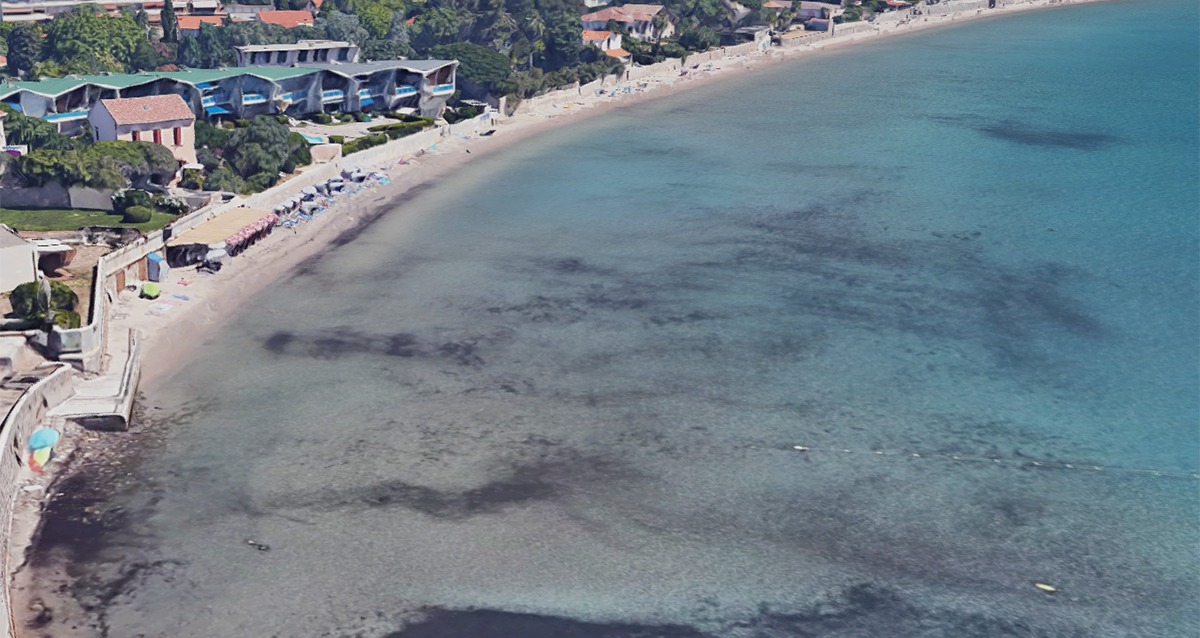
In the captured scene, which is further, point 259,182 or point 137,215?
point 259,182

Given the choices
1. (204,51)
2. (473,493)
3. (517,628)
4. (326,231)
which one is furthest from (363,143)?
(517,628)

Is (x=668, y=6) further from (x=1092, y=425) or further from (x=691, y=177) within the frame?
(x=1092, y=425)

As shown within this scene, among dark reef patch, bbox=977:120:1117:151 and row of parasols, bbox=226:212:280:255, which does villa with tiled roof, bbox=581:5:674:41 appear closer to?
dark reef patch, bbox=977:120:1117:151

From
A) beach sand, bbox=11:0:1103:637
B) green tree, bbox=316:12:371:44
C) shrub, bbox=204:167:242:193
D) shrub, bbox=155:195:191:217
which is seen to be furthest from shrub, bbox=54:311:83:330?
green tree, bbox=316:12:371:44

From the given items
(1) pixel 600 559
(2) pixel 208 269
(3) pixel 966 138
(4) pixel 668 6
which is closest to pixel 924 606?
(1) pixel 600 559

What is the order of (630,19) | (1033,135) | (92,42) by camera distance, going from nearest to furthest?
(1033,135), (92,42), (630,19)

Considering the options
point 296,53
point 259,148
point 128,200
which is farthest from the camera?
point 296,53

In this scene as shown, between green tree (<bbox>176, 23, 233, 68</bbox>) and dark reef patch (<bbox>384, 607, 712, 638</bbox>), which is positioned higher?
green tree (<bbox>176, 23, 233, 68</bbox>)

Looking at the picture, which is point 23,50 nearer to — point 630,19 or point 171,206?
point 171,206
